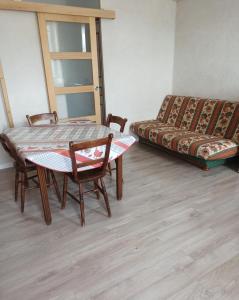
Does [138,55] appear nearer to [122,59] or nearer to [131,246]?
[122,59]

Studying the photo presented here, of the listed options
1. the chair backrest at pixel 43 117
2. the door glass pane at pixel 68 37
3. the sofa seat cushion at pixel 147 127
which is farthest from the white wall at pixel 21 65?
the sofa seat cushion at pixel 147 127

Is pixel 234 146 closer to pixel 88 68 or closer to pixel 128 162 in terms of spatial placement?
pixel 128 162

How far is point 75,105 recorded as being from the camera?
3.55 meters

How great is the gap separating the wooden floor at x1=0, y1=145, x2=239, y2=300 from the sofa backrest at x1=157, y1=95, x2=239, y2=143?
0.84 meters

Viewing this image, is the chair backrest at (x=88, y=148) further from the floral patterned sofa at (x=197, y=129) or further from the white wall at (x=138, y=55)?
the white wall at (x=138, y=55)

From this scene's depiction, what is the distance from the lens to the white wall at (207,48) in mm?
3158

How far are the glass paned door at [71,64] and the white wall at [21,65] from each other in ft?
0.36

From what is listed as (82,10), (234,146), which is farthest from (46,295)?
(82,10)

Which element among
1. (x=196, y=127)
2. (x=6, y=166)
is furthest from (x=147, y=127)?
(x=6, y=166)

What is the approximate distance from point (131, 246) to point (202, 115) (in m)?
2.43

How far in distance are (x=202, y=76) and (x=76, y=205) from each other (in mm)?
2925

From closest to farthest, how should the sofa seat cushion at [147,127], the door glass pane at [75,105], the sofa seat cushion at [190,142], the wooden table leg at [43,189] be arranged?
the wooden table leg at [43,189] < the sofa seat cushion at [190,142] < the door glass pane at [75,105] < the sofa seat cushion at [147,127]

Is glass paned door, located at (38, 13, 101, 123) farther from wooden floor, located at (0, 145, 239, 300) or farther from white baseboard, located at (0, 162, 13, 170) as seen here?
wooden floor, located at (0, 145, 239, 300)

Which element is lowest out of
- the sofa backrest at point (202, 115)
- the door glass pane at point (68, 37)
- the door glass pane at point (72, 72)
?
the sofa backrest at point (202, 115)
